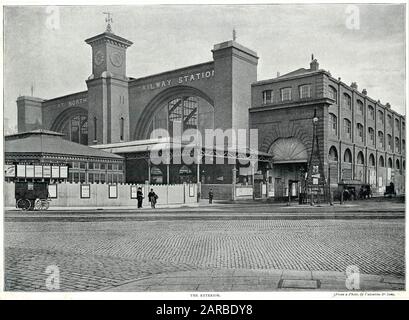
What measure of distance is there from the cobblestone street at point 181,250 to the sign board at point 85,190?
9.30 m

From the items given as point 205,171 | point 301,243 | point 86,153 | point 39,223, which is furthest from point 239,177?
point 301,243

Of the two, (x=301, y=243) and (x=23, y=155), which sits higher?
(x=23, y=155)

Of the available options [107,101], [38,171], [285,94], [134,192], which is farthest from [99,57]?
[38,171]

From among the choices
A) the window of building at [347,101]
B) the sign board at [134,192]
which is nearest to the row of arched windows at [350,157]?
the window of building at [347,101]

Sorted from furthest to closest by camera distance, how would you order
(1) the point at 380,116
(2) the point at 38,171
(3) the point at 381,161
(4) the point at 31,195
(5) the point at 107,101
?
(5) the point at 107,101 → (3) the point at 381,161 → (1) the point at 380,116 → (2) the point at 38,171 → (4) the point at 31,195

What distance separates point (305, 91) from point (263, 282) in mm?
31580

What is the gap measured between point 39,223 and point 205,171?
72.9 ft

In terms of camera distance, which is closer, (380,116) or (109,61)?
(380,116)

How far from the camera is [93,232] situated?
13.3 metres

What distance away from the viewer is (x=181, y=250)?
400 inches

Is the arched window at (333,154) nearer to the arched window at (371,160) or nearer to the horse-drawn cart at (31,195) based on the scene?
the arched window at (371,160)

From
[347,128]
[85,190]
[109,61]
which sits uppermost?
[109,61]

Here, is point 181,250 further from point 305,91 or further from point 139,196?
point 305,91
